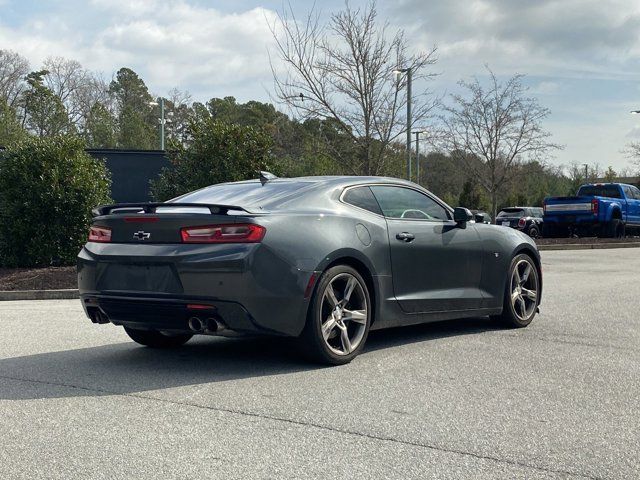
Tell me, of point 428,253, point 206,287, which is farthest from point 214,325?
point 428,253

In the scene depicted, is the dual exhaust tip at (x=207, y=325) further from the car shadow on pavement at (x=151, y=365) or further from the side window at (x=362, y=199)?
the side window at (x=362, y=199)

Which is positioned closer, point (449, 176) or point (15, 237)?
point (15, 237)

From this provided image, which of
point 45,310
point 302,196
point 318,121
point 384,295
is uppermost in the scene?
point 318,121

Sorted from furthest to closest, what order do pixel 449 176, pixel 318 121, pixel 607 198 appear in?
1. pixel 449 176
2. pixel 607 198
3. pixel 318 121

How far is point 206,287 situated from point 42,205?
33.1 feet

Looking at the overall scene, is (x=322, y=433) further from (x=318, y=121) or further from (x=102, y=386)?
(x=318, y=121)

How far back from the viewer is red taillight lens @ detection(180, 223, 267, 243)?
216 inches

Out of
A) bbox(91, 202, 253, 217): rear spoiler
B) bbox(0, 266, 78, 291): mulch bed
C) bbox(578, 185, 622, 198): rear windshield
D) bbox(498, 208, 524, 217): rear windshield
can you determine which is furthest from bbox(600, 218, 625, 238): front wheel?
bbox(91, 202, 253, 217): rear spoiler

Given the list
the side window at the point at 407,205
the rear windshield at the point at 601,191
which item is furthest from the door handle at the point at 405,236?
the rear windshield at the point at 601,191

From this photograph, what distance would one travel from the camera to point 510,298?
773cm

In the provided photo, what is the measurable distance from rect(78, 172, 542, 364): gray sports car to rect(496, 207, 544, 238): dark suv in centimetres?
2686

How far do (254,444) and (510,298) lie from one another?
4.39 m

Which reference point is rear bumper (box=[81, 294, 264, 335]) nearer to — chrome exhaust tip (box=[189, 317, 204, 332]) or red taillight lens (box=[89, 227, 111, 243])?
chrome exhaust tip (box=[189, 317, 204, 332])

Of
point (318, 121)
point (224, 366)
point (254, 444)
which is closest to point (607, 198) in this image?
point (318, 121)
